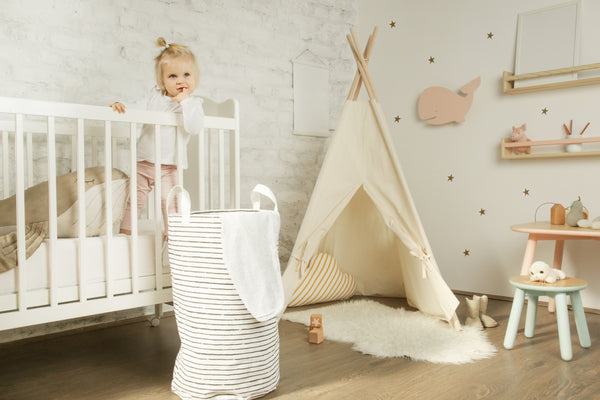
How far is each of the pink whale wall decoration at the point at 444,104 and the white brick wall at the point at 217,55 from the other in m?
0.62

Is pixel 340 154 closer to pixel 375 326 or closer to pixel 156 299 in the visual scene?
pixel 375 326

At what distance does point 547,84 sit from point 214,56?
1.84 meters

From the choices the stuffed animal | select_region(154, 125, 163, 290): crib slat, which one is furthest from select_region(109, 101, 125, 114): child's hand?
the stuffed animal

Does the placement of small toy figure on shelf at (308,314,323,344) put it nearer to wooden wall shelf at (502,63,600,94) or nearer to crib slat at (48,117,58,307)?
crib slat at (48,117,58,307)

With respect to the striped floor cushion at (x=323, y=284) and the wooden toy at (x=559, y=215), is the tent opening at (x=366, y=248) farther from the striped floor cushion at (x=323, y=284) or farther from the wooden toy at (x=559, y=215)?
the wooden toy at (x=559, y=215)

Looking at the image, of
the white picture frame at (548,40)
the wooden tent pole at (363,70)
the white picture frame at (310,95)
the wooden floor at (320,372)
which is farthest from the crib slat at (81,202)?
the white picture frame at (548,40)

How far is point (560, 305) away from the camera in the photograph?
1.90 metres

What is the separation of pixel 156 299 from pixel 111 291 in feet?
0.56

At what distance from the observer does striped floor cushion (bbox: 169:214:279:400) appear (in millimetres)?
1548

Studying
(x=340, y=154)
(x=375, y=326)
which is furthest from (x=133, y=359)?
(x=340, y=154)

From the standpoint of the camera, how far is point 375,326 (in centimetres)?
233

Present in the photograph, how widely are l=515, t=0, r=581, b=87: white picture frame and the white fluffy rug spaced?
1483mm

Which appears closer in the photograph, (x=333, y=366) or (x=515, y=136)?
(x=333, y=366)

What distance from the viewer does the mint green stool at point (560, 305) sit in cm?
188
